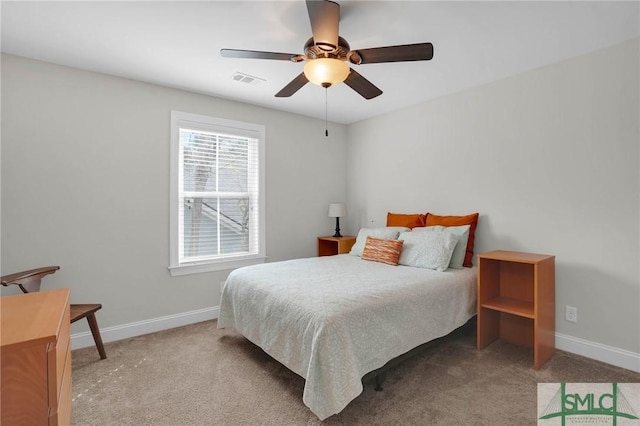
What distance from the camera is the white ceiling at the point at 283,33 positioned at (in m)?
1.92

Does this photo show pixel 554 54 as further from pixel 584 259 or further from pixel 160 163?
pixel 160 163

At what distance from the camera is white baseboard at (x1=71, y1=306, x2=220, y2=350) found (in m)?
2.71

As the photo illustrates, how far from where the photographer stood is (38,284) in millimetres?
2357

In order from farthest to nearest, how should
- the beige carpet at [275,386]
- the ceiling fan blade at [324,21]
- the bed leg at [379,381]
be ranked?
the bed leg at [379,381]
the beige carpet at [275,386]
the ceiling fan blade at [324,21]

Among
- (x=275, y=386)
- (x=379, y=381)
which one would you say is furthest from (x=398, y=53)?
(x=275, y=386)

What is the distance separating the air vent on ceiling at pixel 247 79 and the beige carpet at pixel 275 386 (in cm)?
244

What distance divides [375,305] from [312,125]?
9.67 feet

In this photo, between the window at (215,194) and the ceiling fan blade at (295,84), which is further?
the window at (215,194)

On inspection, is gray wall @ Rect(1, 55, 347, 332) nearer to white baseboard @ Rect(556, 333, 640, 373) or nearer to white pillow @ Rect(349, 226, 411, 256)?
white pillow @ Rect(349, 226, 411, 256)

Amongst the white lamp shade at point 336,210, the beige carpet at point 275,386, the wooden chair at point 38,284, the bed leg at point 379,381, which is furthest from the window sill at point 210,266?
the bed leg at point 379,381

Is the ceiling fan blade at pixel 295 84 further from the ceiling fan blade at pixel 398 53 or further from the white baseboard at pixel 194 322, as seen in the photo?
the white baseboard at pixel 194 322

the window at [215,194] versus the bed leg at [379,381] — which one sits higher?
the window at [215,194]

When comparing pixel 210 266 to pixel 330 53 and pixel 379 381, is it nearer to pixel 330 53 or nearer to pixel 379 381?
pixel 379 381

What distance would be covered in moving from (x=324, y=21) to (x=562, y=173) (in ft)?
7.66
